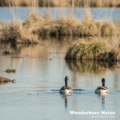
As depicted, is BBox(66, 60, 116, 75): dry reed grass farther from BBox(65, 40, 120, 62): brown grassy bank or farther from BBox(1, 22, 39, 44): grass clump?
BBox(1, 22, 39, 44): grass clump

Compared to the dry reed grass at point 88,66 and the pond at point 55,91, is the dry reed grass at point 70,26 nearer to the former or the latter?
the pond at point 55,91

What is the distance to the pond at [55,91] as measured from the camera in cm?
1055

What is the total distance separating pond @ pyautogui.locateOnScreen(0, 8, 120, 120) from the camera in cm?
1055

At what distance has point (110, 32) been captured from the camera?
126ft

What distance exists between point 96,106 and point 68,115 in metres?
1.25

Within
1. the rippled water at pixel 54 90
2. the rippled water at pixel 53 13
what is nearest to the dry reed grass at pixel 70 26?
the rippled water at pixel 53 13

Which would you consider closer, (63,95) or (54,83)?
(63,95)

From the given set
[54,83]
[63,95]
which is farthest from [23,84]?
[63,95]

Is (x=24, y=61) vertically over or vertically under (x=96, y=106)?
over

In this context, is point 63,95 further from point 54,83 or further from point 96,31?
point 96,31

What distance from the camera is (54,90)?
1333 cm

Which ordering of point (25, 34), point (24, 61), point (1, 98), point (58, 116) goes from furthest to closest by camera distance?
1. point (25, 34)
2. point (24, 61)
3. point (1, 98)
4. point (58, 116)

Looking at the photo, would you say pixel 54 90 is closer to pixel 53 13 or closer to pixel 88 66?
pixel 88 66

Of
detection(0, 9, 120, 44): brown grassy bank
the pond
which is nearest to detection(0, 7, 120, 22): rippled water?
detection(0, 9, 120, 44): brown grassy bank
